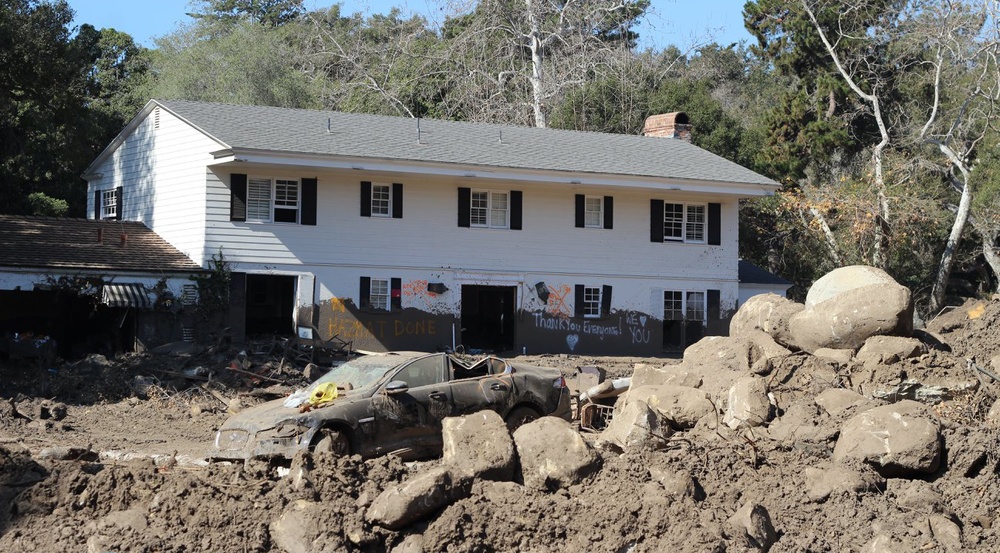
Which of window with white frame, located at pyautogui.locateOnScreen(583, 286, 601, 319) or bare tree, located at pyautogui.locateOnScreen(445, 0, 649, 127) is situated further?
bare tree, located at pyautogui.locateOnScreen(445, 0, 649, 127)

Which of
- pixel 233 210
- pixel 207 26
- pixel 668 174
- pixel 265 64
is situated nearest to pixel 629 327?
pixel 668 174

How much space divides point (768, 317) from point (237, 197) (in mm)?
13477

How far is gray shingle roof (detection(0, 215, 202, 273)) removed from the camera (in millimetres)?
23406

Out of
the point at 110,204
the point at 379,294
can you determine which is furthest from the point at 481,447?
the point at 110,204

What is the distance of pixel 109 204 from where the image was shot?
30.1 m

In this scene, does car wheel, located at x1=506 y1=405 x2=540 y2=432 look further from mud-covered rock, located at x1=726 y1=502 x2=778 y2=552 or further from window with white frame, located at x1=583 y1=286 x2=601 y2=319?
window with white frame, located at x1=583 y1=286 x2=601 y2=319

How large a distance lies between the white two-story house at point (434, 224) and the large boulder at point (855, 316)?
11.9 m

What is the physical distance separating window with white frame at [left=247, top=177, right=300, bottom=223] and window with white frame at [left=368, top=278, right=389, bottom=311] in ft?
7.84

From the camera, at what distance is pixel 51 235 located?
993 inches

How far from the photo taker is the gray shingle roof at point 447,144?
85.3 ft

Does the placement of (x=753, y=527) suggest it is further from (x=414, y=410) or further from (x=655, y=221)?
(x=655, y=221)

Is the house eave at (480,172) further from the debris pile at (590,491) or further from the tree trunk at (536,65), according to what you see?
the tree trunk at (536,65)

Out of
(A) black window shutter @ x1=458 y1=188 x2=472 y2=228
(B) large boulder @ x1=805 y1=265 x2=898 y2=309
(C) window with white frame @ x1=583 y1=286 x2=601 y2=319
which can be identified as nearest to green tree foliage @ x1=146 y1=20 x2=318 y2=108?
(A) black window shutter @ x1=458 y1=188 x2=472 y2=228

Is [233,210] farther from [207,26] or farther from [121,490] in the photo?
[207,26]
